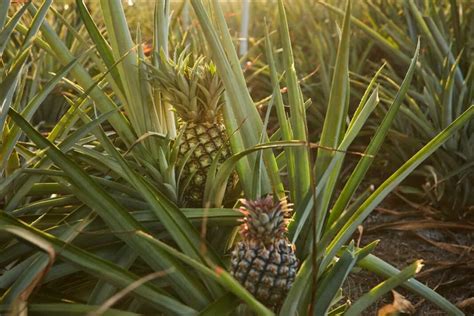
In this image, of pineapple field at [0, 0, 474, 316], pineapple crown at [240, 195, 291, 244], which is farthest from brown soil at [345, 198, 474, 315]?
pineapple crown at [240, 195, 291, 244]

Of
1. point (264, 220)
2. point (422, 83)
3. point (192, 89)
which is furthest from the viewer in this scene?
point (422, 83)

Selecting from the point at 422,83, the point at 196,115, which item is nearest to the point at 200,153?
the point at 196,115

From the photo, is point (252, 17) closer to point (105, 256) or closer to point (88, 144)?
point (88, 144)

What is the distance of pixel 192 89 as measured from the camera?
1.34 m

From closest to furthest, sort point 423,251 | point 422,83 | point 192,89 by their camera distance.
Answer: point 192,89
point 423,251
point 422,83

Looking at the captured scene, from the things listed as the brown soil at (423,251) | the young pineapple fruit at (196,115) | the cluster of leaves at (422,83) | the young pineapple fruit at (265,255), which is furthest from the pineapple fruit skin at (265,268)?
the cluster of leaves at (422,83)

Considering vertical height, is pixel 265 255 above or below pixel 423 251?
above

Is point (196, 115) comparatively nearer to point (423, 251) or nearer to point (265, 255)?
point (265, 255)

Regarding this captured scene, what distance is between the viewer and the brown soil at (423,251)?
5.27ft

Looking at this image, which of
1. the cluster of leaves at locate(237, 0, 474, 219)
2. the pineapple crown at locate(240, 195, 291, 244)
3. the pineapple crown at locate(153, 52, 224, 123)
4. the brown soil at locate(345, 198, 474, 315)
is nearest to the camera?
the pineapple crown at locate(240, 195, 291, 244)

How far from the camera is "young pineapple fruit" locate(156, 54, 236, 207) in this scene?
133 cm

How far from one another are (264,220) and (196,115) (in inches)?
16.4

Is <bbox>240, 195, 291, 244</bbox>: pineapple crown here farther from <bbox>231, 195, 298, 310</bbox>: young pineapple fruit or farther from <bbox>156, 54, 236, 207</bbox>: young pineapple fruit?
<bbox>156, 54, 236, 207</bbox>: young pineapple fruit

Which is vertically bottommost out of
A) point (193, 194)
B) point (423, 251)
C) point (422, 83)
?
point (423, 251)
